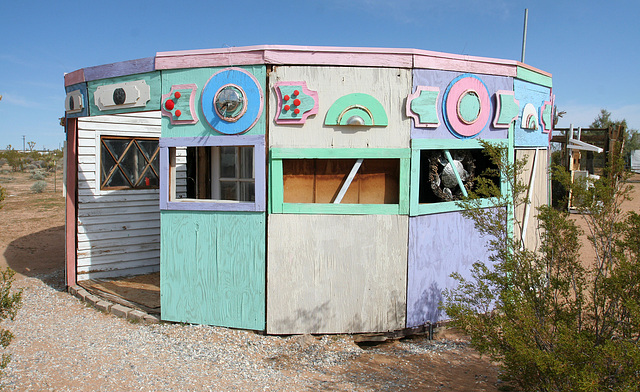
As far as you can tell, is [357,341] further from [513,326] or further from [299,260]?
[513,326]


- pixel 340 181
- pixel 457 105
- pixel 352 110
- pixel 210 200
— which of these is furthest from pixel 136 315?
pixel 457 105

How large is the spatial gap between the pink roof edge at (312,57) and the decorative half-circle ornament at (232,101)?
17 cm

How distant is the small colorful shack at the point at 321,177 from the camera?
480cm

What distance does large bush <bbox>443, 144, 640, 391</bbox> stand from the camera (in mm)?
2678

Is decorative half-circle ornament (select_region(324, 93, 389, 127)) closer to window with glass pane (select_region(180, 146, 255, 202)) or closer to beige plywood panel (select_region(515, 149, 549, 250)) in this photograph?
window with glass pane (select_region(180, 146, 255, 202))

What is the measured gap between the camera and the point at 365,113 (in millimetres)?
4773

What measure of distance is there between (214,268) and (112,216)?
355cm

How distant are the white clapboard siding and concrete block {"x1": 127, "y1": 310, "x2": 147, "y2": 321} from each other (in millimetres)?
2294

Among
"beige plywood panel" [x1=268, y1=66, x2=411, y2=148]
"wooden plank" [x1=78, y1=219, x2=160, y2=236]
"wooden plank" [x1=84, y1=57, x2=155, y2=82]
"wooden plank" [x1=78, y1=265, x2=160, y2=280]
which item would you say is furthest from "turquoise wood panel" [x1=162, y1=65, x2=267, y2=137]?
"wooden plank" [x1=78, y1=265, x2=160, y2=280]

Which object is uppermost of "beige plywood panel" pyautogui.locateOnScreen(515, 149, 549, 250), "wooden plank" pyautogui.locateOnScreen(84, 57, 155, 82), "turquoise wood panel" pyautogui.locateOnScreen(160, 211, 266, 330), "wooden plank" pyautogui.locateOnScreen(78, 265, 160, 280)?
"wooden plank" pyautogui.locateOnScreen(84, 57, 155, 82)

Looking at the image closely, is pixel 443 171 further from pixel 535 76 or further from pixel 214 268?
pixel 214 268

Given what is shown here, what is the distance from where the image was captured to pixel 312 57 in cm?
476

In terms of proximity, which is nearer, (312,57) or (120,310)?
(312,57)

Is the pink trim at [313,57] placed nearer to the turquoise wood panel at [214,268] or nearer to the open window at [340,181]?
the open window at [340,181]
